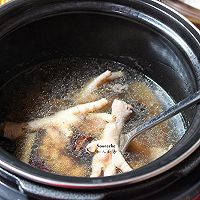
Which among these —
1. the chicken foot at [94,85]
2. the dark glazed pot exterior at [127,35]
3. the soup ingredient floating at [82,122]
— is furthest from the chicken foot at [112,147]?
the dark glazed pot exterior at [127,35]

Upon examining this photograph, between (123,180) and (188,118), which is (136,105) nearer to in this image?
(188,118)

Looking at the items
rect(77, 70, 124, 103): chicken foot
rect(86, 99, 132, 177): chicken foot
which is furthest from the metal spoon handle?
rect(77, 70, 124, 103): chicken foot

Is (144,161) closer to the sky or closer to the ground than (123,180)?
closer to the sky

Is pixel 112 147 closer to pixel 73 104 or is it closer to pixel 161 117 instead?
pixel 161 117

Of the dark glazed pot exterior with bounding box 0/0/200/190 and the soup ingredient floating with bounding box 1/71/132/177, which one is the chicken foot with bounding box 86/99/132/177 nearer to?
the soup ingredient floating with bounding box 1/71/132/177

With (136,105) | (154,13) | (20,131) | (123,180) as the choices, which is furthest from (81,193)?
(154,13)

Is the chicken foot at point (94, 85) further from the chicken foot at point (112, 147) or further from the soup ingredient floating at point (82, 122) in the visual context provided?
the chicken foot at point (112, 147)
